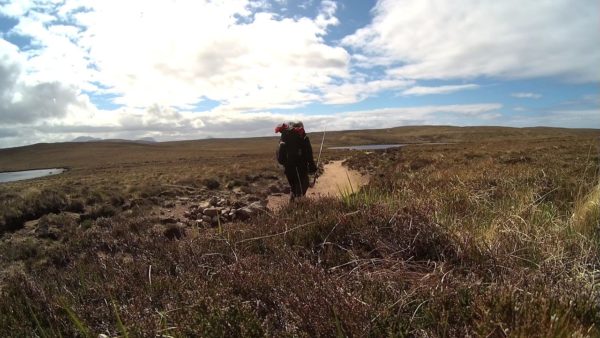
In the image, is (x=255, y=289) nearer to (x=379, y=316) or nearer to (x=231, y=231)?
(x=379, y=316)

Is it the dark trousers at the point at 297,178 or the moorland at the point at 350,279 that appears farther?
the dark trousers at the point at 297,178

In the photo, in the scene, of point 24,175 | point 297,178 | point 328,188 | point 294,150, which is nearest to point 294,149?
point 294,150

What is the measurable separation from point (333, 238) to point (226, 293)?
57.5 inches

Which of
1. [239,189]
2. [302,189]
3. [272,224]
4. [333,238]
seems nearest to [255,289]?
[333,238]

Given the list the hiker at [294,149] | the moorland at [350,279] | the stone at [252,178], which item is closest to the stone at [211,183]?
the stone at [252,178]

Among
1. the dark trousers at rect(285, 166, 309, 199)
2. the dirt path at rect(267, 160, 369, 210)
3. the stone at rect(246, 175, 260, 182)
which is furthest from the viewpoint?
the stone at rect(246, 175, 260, 182)

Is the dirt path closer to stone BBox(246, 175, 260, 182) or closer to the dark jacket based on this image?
the dark jacket

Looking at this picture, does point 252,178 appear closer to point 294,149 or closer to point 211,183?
point 211,183

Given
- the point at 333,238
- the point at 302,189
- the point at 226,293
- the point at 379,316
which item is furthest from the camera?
the point at 302,189

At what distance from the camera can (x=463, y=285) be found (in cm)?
229

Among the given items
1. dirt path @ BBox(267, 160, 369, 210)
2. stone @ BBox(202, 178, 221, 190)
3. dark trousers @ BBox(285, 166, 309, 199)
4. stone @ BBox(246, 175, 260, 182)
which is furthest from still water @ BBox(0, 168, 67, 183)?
dark trousers @ BBox(285, 166, 309, 199)

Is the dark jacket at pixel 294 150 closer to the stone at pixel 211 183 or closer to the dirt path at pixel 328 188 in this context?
the dirt path at pixel 328 188

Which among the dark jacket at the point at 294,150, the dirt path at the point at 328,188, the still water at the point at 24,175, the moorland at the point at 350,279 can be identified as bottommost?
the still water at the point at 24,175

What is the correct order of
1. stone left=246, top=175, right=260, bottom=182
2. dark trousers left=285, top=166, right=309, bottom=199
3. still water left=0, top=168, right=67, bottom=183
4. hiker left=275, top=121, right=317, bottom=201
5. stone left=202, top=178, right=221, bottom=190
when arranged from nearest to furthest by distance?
1. hiker left=275, top=121, right=317, bottom=201
2. dark trousers left=285, top=166, right=309, bottom=199
3. stone left=202, top=178, right=221, bottom=190
4. stone left=246, top=175, right=260, bottom=182
5. still water left=0, top=168, right=67, bottom=183
